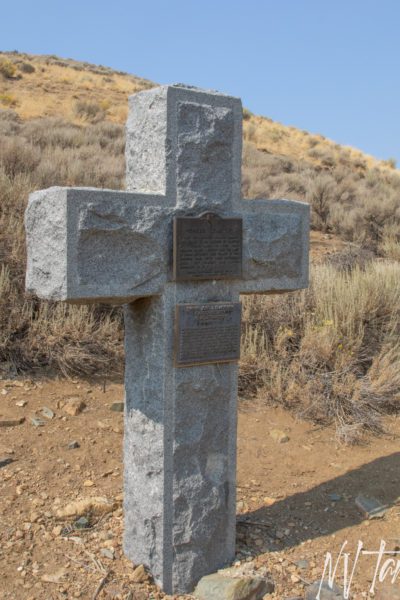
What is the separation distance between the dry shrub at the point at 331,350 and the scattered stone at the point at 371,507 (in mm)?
1006

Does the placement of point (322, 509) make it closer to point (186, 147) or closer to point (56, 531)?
point (56, 531)

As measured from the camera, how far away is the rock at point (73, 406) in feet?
15.0

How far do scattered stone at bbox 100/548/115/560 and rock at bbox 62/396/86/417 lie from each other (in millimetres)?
1580

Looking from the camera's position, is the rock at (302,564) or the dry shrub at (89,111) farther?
the dry shrub at (89,111)

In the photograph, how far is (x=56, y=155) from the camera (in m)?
10.2

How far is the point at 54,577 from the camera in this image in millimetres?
2891

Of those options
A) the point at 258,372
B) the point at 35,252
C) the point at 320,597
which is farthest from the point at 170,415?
the point at 258,372

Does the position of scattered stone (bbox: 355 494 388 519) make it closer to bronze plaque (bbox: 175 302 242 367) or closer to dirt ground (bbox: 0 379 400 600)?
dirt ground (bbox: 0 379 400 600)

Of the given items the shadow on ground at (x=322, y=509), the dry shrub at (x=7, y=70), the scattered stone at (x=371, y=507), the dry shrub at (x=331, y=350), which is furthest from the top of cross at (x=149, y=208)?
the dry shrub at (x=7, y=70)

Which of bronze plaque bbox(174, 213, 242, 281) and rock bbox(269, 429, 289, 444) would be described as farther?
rock bbox(269, 429, 289, 444)

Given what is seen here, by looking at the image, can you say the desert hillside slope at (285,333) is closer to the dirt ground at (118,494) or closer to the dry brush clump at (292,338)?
the dry brush clump at (292,338)

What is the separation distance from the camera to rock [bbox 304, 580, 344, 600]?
281 centimetres

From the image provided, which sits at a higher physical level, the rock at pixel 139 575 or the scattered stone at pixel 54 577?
the rock at pixel 139 575

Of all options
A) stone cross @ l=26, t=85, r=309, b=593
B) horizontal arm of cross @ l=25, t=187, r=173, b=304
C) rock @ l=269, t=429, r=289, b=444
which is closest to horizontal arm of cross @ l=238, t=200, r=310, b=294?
stone cross @ l=26, t=85, r=309, b=593
